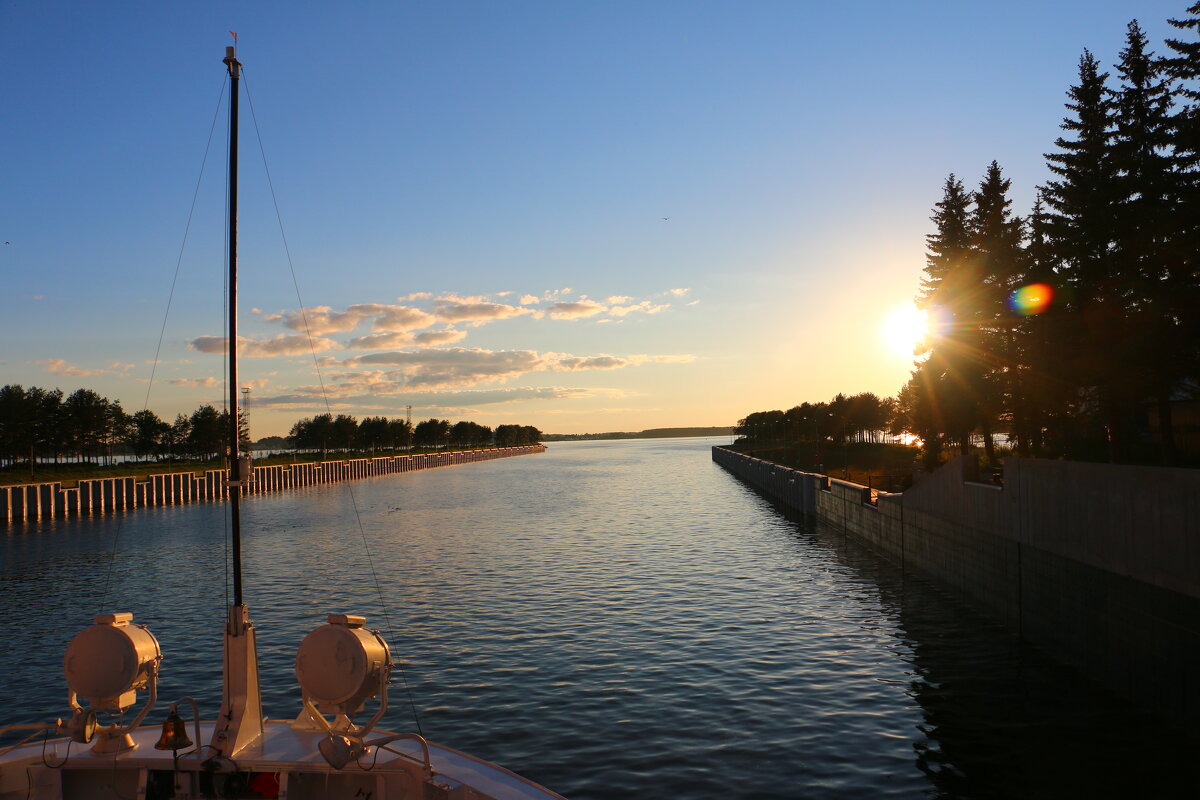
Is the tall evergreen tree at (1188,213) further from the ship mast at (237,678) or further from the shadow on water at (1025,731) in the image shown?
the ship mast at (237,678)

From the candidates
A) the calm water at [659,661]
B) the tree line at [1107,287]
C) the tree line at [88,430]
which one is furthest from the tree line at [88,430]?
the tree line at [1107,287]

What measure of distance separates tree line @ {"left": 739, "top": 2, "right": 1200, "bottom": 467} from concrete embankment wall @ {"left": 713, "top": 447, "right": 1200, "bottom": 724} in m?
10.9

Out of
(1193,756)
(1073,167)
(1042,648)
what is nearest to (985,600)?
(1042,648)

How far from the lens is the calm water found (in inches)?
579

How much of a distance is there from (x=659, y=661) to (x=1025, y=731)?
28.2ft

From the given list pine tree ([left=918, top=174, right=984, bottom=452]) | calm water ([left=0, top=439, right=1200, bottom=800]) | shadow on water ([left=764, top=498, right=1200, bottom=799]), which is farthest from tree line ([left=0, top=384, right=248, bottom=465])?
shadow on water ([left=764, top=498, right=1200, bottom=799])

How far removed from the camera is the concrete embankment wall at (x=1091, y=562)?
14.8 m

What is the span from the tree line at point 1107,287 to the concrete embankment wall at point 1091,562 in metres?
10.9

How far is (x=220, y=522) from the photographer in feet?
209

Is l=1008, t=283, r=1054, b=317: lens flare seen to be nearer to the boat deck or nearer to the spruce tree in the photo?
the spruce tree

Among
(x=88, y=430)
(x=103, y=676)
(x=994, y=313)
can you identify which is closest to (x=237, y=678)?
(x=103, y=676)

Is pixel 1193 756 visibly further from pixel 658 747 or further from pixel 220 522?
pixel 220 522

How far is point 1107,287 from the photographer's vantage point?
37.9 metres

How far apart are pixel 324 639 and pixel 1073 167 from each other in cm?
4498
